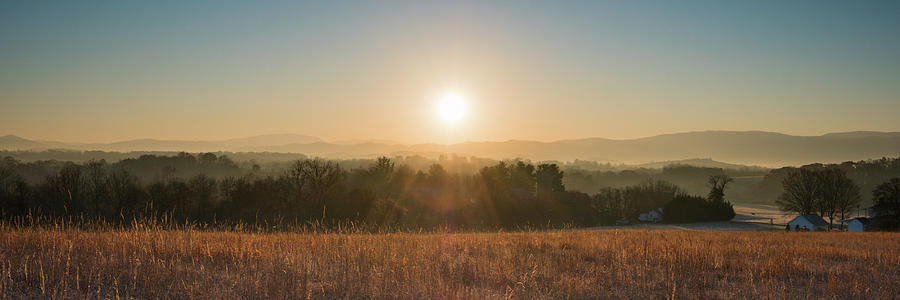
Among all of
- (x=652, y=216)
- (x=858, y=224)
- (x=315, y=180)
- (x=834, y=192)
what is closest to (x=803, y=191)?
(x=834, y=192)

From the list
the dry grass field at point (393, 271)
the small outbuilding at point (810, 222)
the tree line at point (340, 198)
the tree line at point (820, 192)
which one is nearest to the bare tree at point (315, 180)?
the tree line at point (340, 198)

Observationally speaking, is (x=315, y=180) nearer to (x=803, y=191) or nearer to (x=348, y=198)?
(x=348, y=198)

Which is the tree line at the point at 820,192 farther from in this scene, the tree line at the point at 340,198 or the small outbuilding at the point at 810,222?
the tree line at the point at 340,198

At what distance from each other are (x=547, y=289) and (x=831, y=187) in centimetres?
7293

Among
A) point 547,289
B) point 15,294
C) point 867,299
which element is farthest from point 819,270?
point 15,294

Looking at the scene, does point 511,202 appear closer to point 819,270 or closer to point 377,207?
point 377,207

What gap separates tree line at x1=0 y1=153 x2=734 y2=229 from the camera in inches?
1565

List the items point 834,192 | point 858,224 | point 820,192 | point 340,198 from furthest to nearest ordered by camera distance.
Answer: point 820,192 → point 834,192 → point 858,224 → point 340,198

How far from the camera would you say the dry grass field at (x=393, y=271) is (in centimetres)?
688

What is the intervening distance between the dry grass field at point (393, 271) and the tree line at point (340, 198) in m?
10.7

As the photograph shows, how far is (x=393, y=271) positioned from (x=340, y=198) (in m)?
40.0

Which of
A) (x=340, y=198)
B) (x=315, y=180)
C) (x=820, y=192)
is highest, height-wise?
(x=315, y=180)

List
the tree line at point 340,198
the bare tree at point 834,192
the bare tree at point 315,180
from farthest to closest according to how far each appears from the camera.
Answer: the bare tree at point 834,192, the bare tree at point 315,180, the tree line at point 340,198

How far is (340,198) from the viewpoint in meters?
46.7
